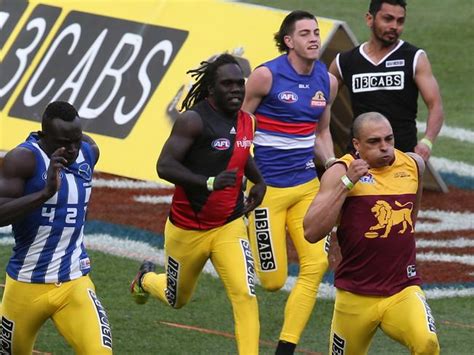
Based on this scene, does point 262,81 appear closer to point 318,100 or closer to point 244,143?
point 318,100

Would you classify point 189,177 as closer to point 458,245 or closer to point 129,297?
point 129,297

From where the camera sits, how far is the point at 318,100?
1105 cm

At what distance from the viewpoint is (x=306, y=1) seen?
22.4 metres

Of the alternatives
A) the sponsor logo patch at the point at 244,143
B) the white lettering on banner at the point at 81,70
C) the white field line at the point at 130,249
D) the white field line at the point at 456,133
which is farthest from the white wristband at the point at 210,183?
the white field line at the point at 456,133

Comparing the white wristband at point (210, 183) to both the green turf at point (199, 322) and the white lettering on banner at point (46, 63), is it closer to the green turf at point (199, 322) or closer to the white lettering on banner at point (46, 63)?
the green turf at point (199, 322)

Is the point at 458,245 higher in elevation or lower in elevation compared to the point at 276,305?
higher

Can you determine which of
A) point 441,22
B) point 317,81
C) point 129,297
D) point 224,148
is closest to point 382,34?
point 317,81

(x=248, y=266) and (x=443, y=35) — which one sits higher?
(x=443, y=35)

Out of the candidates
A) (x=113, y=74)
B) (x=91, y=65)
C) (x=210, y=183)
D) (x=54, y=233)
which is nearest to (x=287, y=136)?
(x=210, y=183)

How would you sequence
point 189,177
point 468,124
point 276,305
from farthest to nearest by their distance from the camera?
point 468,124
point 276,305
point 189,177

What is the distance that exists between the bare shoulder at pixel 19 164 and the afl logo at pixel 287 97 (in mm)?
2899

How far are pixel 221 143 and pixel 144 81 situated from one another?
20.7 feet

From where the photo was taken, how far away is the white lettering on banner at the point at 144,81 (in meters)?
15.8

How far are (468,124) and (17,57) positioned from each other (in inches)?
236
